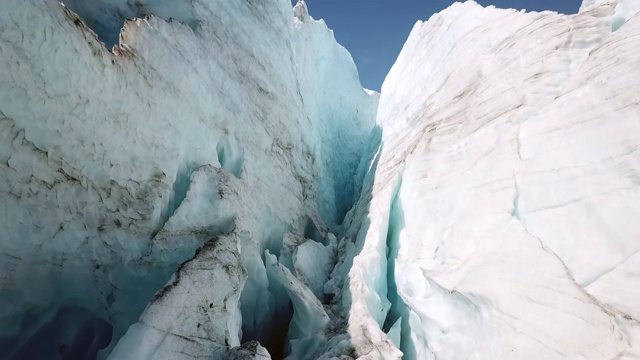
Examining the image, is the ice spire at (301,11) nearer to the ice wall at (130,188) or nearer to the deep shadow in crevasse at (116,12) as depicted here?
the ice wall at (130,188)

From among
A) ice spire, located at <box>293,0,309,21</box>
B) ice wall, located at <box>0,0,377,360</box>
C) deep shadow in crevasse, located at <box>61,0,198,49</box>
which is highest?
ice spire, located at <box>293,0,309,21</box>

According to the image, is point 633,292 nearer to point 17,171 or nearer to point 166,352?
point 166,352

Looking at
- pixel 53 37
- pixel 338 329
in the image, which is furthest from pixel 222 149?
pixel 338 329

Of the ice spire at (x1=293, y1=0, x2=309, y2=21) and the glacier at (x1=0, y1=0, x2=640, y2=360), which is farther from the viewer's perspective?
the ice spire at (x1=293, y1=0, x2=309, y2=21)

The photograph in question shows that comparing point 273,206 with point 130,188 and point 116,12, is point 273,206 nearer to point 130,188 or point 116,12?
point 130,188

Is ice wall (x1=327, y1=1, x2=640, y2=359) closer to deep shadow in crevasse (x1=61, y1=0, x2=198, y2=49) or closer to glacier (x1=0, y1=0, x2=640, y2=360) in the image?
glacier (x1=0, y1=0, x2=640, y2=360)

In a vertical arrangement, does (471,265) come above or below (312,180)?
below

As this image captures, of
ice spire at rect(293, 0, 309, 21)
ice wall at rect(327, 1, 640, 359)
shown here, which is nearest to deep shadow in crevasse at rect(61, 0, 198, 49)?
ice wall at rect(327, 1, 640, 359)
